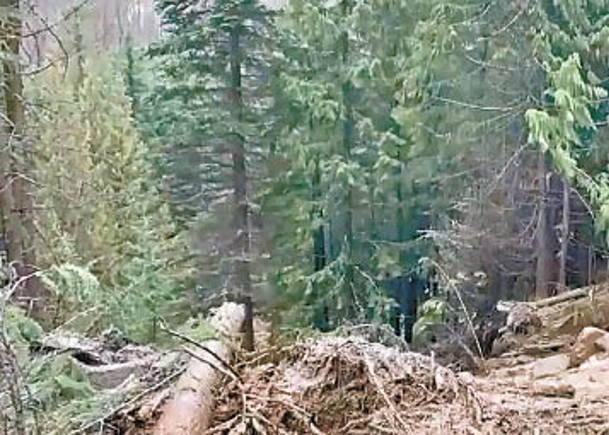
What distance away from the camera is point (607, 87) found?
9.34m

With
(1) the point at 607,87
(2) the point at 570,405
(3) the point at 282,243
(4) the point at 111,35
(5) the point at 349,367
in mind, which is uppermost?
(4) the point at 111,35

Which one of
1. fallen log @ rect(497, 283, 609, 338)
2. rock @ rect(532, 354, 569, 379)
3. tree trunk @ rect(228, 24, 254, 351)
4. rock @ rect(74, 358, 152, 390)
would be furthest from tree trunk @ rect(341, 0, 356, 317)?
rock @ rect(74, 358, 152, 390)

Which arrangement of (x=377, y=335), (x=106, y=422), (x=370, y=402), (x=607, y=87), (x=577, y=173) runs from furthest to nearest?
(x=607, y=87)
(x=577, y=173)
(x=377, y=335)
(x=370, y=402)
(x=106, y=422)

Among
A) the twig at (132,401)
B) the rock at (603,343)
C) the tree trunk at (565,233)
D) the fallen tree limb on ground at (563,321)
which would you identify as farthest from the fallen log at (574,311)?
the twig at (132,401)

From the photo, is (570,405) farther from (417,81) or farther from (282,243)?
(282,243)

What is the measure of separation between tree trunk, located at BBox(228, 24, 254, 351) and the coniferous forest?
42 mm

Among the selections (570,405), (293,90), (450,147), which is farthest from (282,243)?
(570,405)

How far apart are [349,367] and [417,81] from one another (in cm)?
796

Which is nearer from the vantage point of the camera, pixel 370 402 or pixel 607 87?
pixel 370 402

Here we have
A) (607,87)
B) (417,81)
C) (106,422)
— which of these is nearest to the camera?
(106,422)

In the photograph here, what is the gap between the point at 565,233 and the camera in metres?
9.31

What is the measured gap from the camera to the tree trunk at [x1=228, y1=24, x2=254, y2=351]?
12852mm

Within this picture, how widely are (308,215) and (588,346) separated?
26.4 ft

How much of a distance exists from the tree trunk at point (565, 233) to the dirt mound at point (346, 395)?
584cm
